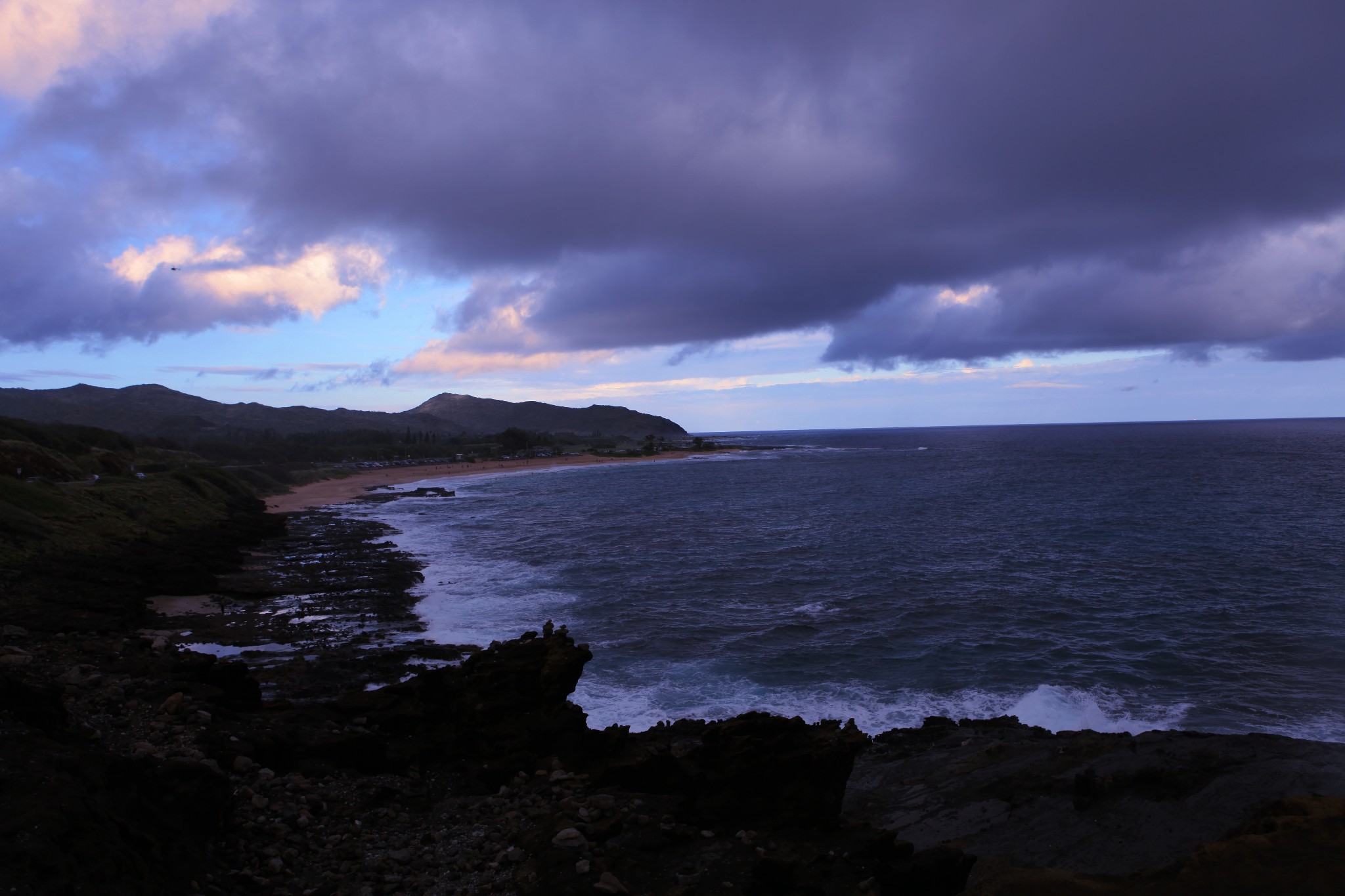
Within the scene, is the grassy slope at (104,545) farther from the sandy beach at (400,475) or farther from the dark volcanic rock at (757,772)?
the sandy beach at (400,475)

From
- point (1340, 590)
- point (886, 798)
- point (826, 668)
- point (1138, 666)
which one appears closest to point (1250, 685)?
point (1138, 666)

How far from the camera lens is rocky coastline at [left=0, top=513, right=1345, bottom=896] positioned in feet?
22.9

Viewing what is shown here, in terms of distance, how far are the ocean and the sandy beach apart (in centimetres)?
999

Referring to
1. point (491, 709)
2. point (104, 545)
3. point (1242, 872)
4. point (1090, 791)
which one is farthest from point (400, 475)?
point (1242, 872)

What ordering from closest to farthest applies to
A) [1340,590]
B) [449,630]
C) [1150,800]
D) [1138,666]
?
[1150,800], [1138,666], [449,630], [1340,590]

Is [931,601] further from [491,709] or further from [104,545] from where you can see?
[104,545]

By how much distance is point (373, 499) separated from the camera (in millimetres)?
71375

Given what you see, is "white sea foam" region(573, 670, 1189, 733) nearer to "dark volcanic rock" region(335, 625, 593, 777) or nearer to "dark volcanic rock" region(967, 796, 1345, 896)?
"dark volcanic rock" region(335, 625, 593, 777)

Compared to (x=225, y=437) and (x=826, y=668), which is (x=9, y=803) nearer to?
(x=826, y=668)

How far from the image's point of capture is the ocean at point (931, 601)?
17469mm

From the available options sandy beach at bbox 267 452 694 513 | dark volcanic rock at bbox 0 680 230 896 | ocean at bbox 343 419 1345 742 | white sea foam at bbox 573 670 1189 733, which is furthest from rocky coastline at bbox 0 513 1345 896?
sandy beach at bbox 267 452 694 513

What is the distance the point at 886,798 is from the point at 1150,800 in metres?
A: 3.66

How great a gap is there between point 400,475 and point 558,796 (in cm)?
10785

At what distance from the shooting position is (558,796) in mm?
10219
